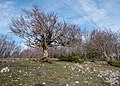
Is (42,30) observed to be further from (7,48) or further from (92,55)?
(7,48)

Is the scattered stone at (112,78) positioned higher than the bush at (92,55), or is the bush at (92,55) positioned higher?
the bush at (92,55)

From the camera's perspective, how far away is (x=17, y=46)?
80.5 meters

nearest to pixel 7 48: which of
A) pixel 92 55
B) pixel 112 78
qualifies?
pixel 92 55

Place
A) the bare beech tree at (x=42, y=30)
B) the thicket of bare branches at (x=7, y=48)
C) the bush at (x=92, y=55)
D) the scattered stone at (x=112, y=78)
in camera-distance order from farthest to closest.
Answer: the thicket of bare branches at (x=7, y=48) → the bush at (x=92, y=55) → the bare beech tree at (x=42, y=30) → the scattered stone at (x=112, y=78)

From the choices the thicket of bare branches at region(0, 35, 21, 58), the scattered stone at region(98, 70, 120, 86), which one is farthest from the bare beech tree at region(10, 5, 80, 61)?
the thicket of bare branches at region(0, 35, 21, 58)

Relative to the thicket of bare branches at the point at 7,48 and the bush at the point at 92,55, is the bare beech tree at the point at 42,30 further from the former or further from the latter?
the thicket of bare branches at the point at 7,48

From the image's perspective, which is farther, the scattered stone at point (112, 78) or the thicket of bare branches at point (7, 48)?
the thicket of bare branches at point (7, 48)

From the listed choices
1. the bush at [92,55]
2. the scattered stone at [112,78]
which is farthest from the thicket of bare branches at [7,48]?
the scattered stone at [112,78]

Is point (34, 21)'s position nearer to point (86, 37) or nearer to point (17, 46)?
point (86, 37)

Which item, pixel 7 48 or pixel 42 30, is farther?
pixel 7 48

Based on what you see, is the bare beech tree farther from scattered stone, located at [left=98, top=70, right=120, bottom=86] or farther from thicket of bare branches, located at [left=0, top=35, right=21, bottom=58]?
thicket of bare branches, located at [left=0, top=35, right=21, bottom=58]

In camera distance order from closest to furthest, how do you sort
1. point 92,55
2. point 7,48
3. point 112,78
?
point 112,78, point 92,55, point 7,48

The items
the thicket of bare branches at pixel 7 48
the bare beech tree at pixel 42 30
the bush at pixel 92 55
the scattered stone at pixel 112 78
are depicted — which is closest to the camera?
the scattered stone at pixel 112 78

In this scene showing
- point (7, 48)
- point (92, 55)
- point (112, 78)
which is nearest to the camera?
point (112, 78)
